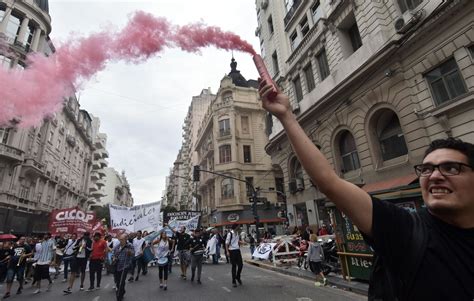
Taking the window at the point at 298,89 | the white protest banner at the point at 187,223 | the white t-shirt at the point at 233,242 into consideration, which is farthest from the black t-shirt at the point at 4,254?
the window at the point at 298,89

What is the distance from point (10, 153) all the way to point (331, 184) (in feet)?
104

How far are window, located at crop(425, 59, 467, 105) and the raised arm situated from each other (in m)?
12.3

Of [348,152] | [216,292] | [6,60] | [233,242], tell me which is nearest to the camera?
[216,292]

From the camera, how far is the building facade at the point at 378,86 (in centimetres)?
1065

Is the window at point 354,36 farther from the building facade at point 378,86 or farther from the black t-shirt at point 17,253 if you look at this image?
the black t-shirt at point 17,253

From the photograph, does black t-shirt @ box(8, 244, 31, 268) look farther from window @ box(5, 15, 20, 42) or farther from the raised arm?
window @ box(5, 15, 20, 42)

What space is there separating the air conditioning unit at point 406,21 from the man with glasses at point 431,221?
43.4 feet

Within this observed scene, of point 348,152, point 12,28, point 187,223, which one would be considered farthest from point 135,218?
point 12,28

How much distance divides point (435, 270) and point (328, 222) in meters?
17.0

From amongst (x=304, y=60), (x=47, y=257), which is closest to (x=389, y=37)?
(x=304, y=60)

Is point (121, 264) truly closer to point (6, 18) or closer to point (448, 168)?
point (448, 168)

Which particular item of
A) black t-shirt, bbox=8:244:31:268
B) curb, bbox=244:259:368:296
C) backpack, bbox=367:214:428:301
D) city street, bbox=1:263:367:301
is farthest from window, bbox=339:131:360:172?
black t-shirt, bbox=8:244:31:268

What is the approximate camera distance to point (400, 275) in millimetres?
1298

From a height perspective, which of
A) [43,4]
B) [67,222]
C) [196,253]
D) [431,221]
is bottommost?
[196,253]
